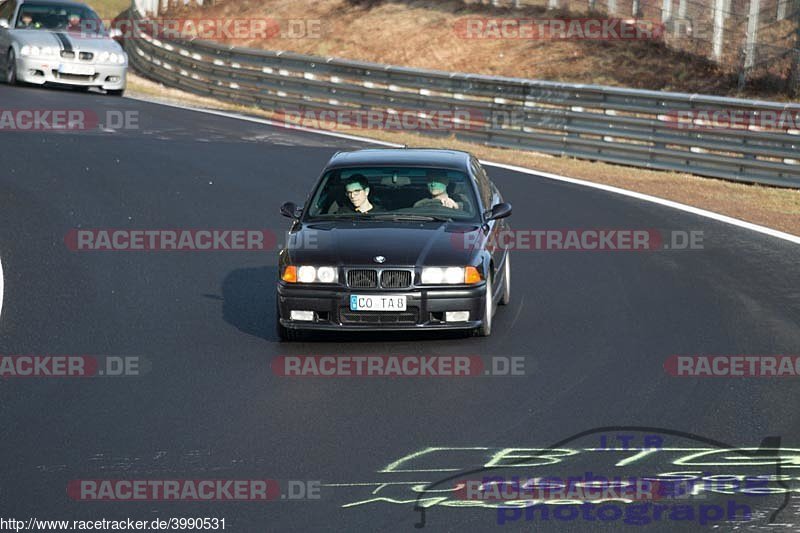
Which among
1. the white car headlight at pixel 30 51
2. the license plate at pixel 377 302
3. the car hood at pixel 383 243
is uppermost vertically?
the car hood at pixel 383 243

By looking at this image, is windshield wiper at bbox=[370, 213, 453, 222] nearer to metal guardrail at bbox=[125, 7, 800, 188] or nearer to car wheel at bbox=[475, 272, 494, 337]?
car wheel at bbox=[475, 272, 494, 337]

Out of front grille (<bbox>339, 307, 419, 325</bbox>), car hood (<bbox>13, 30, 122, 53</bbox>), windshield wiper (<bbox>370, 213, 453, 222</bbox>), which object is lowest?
car hood (<bbox>13, 30, 122, 53</bbox>)

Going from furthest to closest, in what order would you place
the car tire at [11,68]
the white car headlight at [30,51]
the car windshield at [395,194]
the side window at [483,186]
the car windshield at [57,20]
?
the car windshield at [57,20], the car tire at [11,68], the white car headlight at [30,51], the side window at [483,186], the car windshield at [395,194]

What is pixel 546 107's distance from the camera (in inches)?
886

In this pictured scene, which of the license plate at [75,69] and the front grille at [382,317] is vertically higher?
the front grille at [382,317]

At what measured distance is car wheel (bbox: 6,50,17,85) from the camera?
87.7ft

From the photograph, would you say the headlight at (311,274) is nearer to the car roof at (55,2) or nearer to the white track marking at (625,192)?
the white track marking at (625,192)

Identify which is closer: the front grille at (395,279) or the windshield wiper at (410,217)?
the front grille at (395,279)

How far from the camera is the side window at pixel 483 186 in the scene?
1145 centimetres

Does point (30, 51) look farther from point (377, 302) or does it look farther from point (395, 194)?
point (377, 302)

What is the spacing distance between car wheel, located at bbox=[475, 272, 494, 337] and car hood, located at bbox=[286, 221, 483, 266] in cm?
27

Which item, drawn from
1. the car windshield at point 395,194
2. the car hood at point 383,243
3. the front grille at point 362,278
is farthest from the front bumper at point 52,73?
the front grille at point 362,278

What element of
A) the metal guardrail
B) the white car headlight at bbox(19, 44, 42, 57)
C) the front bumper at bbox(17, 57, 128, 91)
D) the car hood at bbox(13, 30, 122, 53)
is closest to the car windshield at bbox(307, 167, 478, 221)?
the metal guardrail

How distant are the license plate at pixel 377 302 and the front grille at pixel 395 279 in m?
0.10
